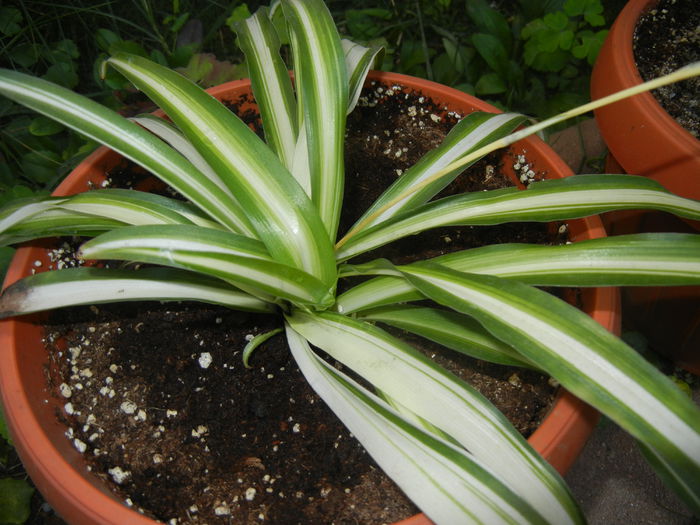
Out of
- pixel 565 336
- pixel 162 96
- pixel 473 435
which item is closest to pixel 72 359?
pixel 162 96

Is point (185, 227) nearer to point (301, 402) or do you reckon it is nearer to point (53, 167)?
point (301, 402)

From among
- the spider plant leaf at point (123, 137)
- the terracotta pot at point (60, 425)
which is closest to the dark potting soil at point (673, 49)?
the terracotta pot at point (60, 425)

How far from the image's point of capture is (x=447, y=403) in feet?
2.28

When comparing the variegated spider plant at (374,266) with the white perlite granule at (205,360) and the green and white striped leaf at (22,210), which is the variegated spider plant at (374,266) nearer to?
the green and white striped leaf at (22,210)

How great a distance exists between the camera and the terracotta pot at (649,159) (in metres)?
0.93

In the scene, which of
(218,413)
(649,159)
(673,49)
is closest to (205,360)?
(218,413)

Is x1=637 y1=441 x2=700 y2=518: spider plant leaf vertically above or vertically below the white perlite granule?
above

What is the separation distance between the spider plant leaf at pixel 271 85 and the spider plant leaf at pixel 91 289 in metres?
0.31

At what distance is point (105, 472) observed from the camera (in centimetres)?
81

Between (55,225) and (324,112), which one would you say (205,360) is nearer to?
(55,225)

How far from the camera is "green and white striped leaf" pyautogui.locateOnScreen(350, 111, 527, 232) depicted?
0.92 metres

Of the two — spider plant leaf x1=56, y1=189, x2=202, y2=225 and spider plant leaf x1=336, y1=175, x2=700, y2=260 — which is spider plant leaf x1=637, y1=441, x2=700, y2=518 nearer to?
spider plant leaf x1=336, y1=175, x2=700, y2=260

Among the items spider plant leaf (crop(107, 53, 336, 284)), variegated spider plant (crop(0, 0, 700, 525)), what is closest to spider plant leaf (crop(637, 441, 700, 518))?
variegated spider plant (crop(0, 0, 700, 525))

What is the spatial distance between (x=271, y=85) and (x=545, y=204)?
1.80ft
